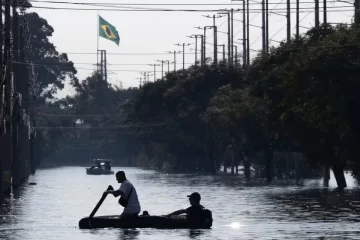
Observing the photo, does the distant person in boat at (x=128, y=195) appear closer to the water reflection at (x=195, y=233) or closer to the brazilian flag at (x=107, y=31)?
the water reflection at (x=195, y=233)

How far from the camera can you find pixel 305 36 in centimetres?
7506

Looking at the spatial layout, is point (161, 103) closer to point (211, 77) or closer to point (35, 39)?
point (211, 77)

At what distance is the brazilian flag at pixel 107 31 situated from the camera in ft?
531

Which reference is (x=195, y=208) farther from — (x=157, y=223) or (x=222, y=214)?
(x=222, y=214)

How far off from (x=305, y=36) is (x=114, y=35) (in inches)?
3518

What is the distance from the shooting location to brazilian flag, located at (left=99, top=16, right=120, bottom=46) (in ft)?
531

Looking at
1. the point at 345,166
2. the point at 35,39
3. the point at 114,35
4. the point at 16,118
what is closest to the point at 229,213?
the point at 345,166

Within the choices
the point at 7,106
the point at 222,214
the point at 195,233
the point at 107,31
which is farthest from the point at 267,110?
the point at 107,31

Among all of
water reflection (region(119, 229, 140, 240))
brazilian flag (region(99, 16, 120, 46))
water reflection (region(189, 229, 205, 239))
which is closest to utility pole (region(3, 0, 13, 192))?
water reflection (region(119, 229, 140, 240))

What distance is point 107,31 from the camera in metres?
164

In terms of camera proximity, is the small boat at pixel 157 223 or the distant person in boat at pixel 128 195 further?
the small boat at pixel 157 223

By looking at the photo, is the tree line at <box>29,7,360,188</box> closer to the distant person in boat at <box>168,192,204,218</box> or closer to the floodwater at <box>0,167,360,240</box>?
the floodwater at <box>0,167,360,240</box>

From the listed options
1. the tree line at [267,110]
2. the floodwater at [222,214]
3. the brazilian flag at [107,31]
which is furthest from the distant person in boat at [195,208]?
the brazilian flag at [107,31]

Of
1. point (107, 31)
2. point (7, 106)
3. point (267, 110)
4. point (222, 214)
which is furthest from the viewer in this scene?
point (107, 31)
